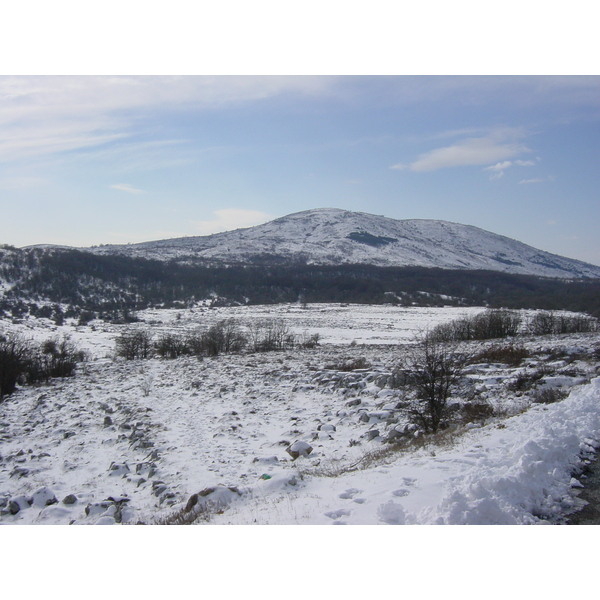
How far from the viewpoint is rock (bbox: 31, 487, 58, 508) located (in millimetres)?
8107

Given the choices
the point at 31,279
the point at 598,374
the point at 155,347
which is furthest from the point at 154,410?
the point at 31,279

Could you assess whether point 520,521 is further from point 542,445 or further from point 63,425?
point 63,425

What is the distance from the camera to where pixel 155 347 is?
31.8 meters

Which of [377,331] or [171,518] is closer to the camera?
[171,518]

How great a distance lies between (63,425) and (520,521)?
45.4ft

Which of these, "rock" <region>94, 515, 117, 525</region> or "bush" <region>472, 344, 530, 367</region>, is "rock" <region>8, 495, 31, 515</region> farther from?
"bush" <region>472, 344, 530, 367</region>

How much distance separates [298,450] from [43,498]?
540cm

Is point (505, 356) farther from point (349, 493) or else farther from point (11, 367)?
point (11, 367)

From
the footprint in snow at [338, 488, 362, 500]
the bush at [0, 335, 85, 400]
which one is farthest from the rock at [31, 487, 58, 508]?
the bush at [0, 335, 85, 400]

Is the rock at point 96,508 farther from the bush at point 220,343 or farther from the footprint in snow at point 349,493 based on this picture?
the bush at point 220,343

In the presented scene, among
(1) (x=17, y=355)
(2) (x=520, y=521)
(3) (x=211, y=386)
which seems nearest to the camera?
(2) (x=520, y=521)

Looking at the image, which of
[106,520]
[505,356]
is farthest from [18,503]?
[505,356]

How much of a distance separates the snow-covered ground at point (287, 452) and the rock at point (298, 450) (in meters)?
0.04

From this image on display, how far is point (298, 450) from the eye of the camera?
954 cm
